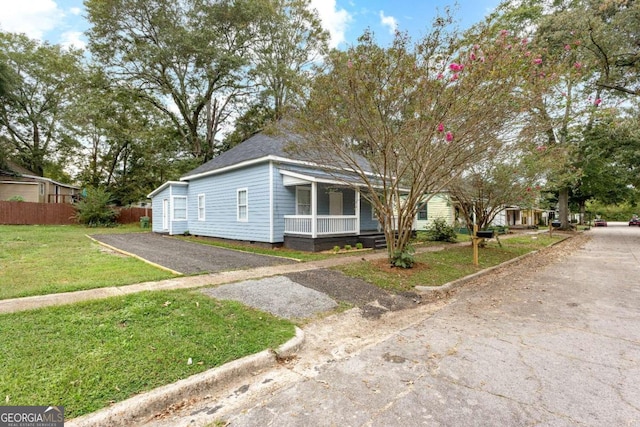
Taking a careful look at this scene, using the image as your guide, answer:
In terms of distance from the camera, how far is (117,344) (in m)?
3.23

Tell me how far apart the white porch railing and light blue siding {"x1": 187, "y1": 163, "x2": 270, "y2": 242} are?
0.87m

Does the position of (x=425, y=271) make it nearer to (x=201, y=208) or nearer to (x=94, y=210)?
(x=201, y=208)

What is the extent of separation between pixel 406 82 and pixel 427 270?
4.59m

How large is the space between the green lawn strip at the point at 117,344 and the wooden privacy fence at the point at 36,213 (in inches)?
901

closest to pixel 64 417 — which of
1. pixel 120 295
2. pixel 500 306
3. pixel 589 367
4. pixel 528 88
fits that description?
pixel 120 295

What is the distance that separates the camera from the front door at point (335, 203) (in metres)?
13.7

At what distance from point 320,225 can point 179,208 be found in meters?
9.75

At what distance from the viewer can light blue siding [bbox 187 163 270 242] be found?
38.6ft

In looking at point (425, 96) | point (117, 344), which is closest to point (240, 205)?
point (425, 96)

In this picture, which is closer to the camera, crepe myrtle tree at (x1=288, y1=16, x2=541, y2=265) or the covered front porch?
crepe myrtle tree at (x1=288, y1=16, x2=541, y2=265)

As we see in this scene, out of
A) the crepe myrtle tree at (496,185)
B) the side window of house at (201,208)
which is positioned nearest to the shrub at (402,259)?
the crepe myrtle tree at (496,185)

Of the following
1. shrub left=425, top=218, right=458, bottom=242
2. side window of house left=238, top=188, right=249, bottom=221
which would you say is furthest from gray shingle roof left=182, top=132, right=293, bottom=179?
shrub left=425, top=218, right=458, bottom=242

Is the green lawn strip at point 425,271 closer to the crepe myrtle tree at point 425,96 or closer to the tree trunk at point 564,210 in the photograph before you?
the crepe myrtle tree at point 425,96

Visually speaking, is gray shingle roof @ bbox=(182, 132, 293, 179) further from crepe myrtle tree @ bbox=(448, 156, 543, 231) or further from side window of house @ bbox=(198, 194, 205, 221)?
crepe myrtle tree @ bbox=(448, 156, 543, 231)
